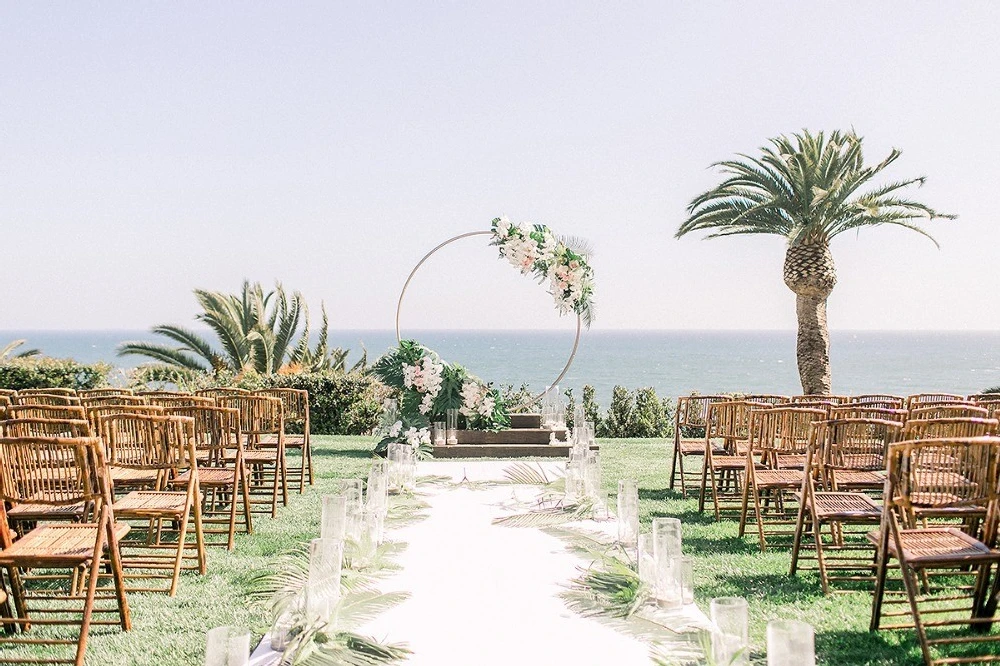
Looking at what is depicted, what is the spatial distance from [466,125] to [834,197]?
20165mm

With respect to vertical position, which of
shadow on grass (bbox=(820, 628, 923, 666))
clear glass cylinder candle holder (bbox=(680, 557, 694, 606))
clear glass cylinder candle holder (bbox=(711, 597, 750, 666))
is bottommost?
shadow on grass (bbox=(820, 628, 923, 666))

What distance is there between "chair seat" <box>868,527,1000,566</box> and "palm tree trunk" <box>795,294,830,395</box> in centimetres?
1157

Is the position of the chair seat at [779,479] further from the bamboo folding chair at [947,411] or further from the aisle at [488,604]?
the aisle at [488,604]

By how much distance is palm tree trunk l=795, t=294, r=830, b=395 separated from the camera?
15.4 metres

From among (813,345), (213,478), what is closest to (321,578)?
(213,478)

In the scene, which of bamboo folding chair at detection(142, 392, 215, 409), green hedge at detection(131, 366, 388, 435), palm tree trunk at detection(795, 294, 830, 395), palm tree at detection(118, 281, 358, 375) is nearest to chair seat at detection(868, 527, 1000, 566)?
bamboo folding chair at detection(142, 392, 215, 409)

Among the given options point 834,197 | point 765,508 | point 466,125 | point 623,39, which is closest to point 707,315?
point 466,125

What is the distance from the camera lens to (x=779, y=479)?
5871 mm

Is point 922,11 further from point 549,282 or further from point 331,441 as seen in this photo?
point 331,441

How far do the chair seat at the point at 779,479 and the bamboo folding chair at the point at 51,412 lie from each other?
173 inches

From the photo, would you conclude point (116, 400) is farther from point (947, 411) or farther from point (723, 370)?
point (723, 370)

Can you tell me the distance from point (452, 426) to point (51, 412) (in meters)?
5.84

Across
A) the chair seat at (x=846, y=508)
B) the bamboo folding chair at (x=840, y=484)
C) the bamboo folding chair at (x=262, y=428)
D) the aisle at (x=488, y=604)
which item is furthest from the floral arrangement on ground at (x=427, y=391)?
the chair seat at (x=846, y=508)

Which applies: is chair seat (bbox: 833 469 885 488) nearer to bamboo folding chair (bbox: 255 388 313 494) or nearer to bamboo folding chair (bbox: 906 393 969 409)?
bamboo folding chair (bbox: 906 393 969 409)
